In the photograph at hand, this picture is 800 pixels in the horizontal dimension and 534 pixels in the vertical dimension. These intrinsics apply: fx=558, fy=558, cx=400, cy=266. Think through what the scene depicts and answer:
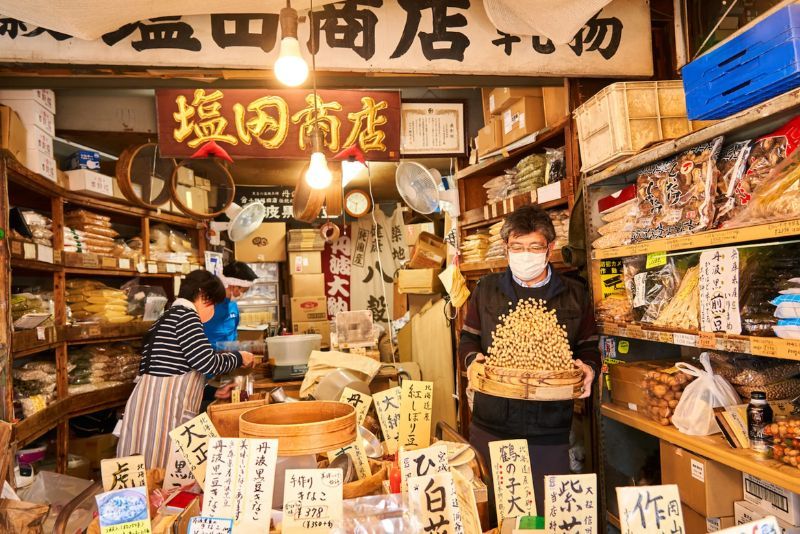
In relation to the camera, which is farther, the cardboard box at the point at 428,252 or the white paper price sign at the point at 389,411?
the cardboard box at the point at 428,252

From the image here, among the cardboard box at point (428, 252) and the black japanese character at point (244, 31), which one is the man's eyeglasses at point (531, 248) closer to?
the black japanese character at point (244, 31)

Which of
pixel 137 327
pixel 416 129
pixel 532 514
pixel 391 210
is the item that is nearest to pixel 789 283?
pixel 532 514

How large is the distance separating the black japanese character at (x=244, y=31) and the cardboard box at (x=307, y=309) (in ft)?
15.7

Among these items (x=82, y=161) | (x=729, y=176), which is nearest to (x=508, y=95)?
(x=729, y=176)

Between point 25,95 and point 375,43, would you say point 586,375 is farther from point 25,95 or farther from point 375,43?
point 25,95

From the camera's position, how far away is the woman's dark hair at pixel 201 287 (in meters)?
3.65

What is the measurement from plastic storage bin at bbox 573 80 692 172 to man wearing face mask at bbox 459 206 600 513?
0.55 meters

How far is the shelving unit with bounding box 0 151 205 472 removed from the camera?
9.86ft

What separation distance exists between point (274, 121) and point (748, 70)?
110 inches

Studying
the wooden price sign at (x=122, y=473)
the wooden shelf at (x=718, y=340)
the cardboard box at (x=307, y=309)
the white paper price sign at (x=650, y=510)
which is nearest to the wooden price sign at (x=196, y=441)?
the wooden price sign at (x=122, y=473)

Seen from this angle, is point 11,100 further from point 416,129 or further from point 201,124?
point 416,129

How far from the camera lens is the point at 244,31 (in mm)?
3121

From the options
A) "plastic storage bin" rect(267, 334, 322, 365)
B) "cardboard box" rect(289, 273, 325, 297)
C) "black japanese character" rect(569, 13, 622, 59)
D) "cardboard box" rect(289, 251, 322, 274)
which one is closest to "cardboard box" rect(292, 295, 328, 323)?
"cardboard box" rect(289, 273, 325, 297)

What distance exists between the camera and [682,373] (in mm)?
2496
